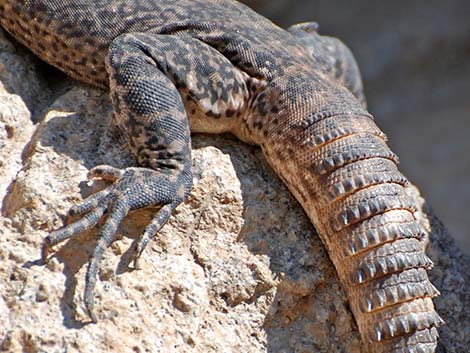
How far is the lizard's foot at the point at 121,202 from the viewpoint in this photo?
352 centimetres

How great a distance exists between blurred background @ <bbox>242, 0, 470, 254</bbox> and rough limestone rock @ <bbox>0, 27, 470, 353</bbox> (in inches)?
228

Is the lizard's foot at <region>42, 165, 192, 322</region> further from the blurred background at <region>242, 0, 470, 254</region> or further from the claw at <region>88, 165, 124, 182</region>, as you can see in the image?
the blurred background at <region>242, 0, 470, 254</region>

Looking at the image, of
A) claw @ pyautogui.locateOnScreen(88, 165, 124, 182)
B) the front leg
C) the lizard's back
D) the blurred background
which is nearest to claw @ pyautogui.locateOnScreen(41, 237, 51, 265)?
the front leg

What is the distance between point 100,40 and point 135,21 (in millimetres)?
192

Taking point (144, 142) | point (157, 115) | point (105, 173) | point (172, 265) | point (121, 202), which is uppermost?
point (157, 115)

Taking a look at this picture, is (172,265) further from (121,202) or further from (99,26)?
(99,26)

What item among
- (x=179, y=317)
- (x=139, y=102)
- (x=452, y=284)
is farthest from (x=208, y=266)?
(x=452, y=284)

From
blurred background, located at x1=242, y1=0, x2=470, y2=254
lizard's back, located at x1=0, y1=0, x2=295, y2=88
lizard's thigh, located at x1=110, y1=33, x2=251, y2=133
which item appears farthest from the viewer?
blurred background, located at x1=242, y1=0, x2=470, y2=254

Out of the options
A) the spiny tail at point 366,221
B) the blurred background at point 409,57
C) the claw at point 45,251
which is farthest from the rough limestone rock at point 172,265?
the blurred background at point 409,57

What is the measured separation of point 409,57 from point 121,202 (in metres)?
6.96

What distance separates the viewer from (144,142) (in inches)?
155

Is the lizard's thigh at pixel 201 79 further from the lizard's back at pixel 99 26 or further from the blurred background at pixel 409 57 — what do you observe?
the blurred background at pixel 409 57

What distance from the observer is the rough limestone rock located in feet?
11.3

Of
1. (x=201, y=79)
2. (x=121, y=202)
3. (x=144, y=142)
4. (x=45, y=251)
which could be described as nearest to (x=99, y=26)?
(x=201, y=79)
